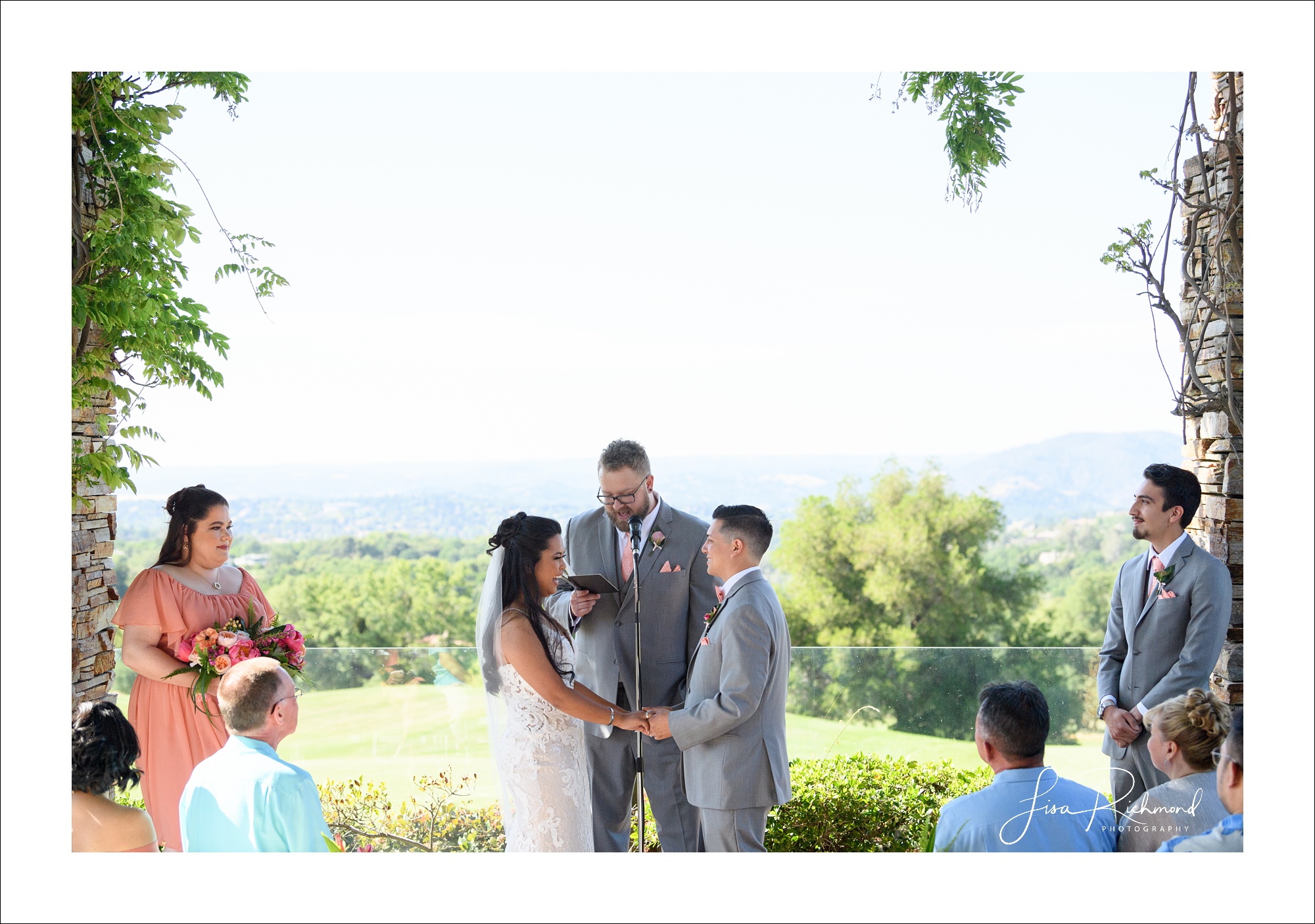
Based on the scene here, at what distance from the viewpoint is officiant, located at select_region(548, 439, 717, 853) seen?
11.4 feet

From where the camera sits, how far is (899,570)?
20.3 m

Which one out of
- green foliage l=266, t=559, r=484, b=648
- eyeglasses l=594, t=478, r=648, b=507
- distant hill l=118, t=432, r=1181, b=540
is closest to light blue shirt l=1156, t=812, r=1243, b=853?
eyeglasses l=594, t=478, r=648, b=507

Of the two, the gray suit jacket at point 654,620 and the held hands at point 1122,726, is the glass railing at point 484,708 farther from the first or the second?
the gray suit jacket at point 654,620

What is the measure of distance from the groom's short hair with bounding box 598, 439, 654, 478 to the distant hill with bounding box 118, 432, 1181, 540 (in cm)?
1637

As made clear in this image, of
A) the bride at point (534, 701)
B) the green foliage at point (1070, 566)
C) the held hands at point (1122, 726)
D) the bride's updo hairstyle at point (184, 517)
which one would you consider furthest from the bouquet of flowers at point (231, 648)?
the green foliage at point (1070, 566)

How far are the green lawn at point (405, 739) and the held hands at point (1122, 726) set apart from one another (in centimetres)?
102

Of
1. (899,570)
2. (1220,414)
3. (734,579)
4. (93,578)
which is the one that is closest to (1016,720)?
(734,579)

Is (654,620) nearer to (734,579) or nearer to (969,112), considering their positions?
(734,579)

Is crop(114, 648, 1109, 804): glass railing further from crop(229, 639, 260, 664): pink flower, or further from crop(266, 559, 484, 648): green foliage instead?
crop(266, 559, 484, 648): green foliage

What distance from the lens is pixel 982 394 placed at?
2156cm

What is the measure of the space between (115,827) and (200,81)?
2414mm

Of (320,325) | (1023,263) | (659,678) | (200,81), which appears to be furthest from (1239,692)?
(320,325)

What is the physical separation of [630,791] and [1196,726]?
6.29 feet

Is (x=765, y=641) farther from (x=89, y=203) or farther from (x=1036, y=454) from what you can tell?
(x=1036, y=454)
